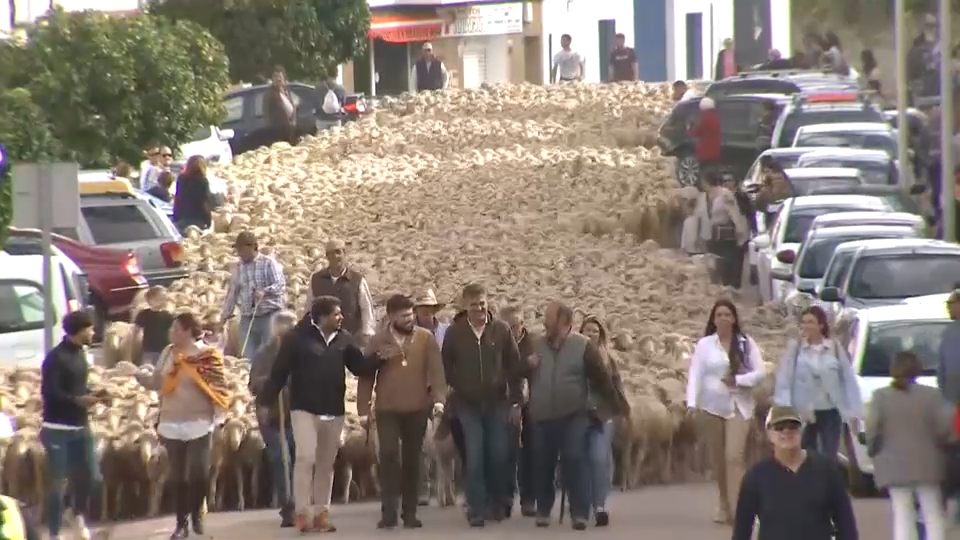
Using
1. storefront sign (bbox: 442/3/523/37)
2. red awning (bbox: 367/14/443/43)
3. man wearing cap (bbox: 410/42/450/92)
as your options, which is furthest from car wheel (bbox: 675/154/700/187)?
storefront sign (bbox: 442/3/523/37)

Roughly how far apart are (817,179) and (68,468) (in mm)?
16383

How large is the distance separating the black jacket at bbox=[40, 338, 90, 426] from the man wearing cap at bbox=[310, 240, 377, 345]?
3.95 meters

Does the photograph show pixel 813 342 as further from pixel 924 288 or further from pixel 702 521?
pixel 924 288

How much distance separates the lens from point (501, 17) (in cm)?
6600

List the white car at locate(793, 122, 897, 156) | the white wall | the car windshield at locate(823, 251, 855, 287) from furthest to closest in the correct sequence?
the white wall < the white car at locate(793, 122, 897, 156) < the car windshield at locate(823, 251, 855, 287)

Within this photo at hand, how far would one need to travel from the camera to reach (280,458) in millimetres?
16906

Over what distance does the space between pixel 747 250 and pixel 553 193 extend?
4981 mm

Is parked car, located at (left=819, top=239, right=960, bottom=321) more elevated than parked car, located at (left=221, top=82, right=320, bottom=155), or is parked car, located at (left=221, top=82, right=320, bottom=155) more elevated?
parked car, located at (left=221, top=82, right=320, bottom=155)

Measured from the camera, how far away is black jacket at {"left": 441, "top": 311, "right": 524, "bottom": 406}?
16438 mm

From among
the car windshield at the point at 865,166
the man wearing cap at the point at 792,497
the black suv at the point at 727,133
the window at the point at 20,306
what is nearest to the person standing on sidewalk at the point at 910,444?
the man wearing cap at the point at 792,497

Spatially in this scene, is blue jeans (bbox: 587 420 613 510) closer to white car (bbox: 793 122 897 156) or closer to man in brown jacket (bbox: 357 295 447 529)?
man in brown jacket (bbox: 357 295 447 529)

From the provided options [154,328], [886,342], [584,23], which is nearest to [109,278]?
[154,328]

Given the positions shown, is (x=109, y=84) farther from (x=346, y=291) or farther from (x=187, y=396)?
(x=187, y=396)

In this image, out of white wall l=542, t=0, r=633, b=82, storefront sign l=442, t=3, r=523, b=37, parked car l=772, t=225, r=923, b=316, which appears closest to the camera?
parked car l=772, t=225, r=923, b=316
